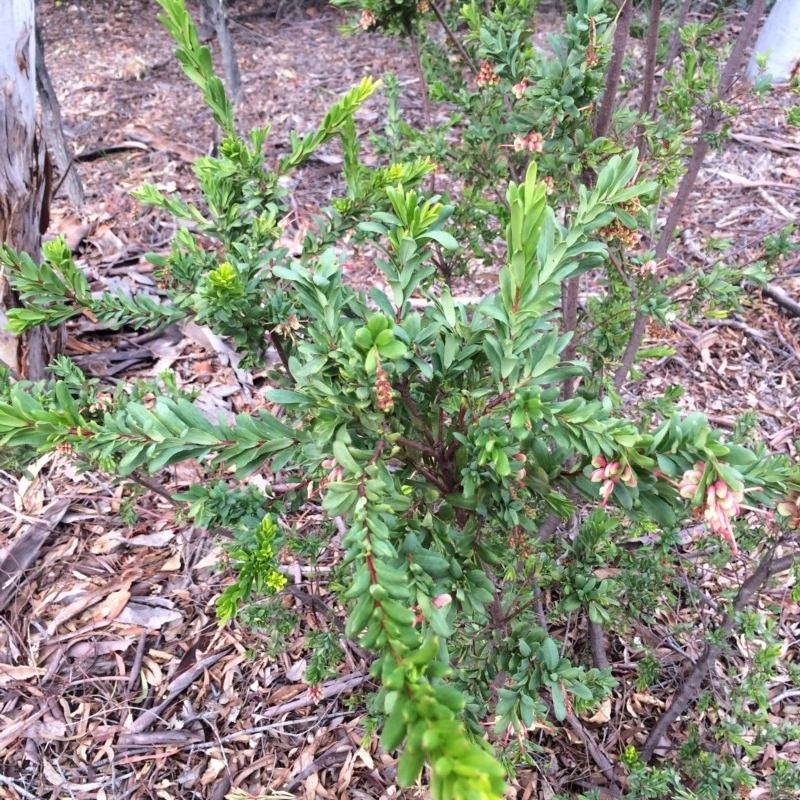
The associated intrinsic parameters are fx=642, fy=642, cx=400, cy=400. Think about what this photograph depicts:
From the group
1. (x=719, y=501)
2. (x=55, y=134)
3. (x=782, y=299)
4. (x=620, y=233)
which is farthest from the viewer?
(x=55, y=134)

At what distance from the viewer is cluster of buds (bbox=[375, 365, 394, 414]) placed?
1.02m

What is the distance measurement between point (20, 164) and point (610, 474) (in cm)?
291

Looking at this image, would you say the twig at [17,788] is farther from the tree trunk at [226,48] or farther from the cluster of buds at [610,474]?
the tree trunk at [226,48]

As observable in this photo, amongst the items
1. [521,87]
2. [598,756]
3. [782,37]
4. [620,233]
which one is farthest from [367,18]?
[782,37]

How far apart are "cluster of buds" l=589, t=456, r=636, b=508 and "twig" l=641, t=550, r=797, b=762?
2.65ft

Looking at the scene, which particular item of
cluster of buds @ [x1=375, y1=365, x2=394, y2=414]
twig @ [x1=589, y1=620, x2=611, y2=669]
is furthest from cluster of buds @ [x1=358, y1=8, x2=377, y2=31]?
twig @ [x1=589, y1=620, x2=611, y2=669]

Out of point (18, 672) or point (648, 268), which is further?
point (18, 672)

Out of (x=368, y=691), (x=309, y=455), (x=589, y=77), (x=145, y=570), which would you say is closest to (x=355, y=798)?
(x=368, y=691)

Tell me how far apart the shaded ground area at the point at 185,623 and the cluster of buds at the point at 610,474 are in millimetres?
1088

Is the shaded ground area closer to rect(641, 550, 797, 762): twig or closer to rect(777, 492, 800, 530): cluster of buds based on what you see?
rect(641, 550, 797, 762): twig

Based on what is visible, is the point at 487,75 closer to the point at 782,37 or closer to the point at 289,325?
the point at 289,325

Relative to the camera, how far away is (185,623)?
8.46 feet

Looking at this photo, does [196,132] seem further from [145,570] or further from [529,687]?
[529,687]

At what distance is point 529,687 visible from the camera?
58.1 inches
